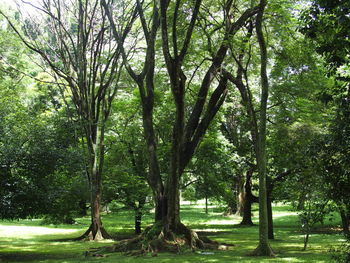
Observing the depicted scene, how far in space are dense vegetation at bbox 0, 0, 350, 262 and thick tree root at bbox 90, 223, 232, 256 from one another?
0.05m

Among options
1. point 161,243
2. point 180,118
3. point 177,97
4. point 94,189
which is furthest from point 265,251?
point 94,189

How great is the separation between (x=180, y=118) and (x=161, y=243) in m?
4.08

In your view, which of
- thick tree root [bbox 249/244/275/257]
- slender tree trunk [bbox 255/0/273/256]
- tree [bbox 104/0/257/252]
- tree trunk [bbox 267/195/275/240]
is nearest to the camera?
thick tree root [bbox 249/244/275/257]

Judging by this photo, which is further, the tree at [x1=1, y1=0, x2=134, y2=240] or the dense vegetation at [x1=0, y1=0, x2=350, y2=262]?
the tree at [x1=1, y1=0, x2=134, y2=240]

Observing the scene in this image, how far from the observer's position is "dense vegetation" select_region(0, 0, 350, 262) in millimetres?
9787

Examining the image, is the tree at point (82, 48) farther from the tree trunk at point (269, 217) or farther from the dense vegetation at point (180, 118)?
the tree trunk at point (269, 217)

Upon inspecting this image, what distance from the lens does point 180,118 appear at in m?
13.0

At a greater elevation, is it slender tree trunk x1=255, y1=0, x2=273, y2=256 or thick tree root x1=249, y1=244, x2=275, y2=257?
slender tree trunk x1=255, y1=0, x2=273, y2=256

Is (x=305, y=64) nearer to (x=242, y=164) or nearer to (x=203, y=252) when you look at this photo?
(x=203, y=252)

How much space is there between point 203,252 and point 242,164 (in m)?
10.5

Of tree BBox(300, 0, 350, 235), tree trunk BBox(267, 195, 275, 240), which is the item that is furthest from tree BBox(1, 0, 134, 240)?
tree BBox(300, 0, 350, 235)

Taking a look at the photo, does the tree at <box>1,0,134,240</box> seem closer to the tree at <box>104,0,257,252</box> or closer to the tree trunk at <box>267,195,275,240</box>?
the tree at <box>104,0,257,252</box>

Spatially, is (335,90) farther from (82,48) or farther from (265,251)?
(82,48)

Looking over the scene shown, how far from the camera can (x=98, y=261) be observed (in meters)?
10.4
